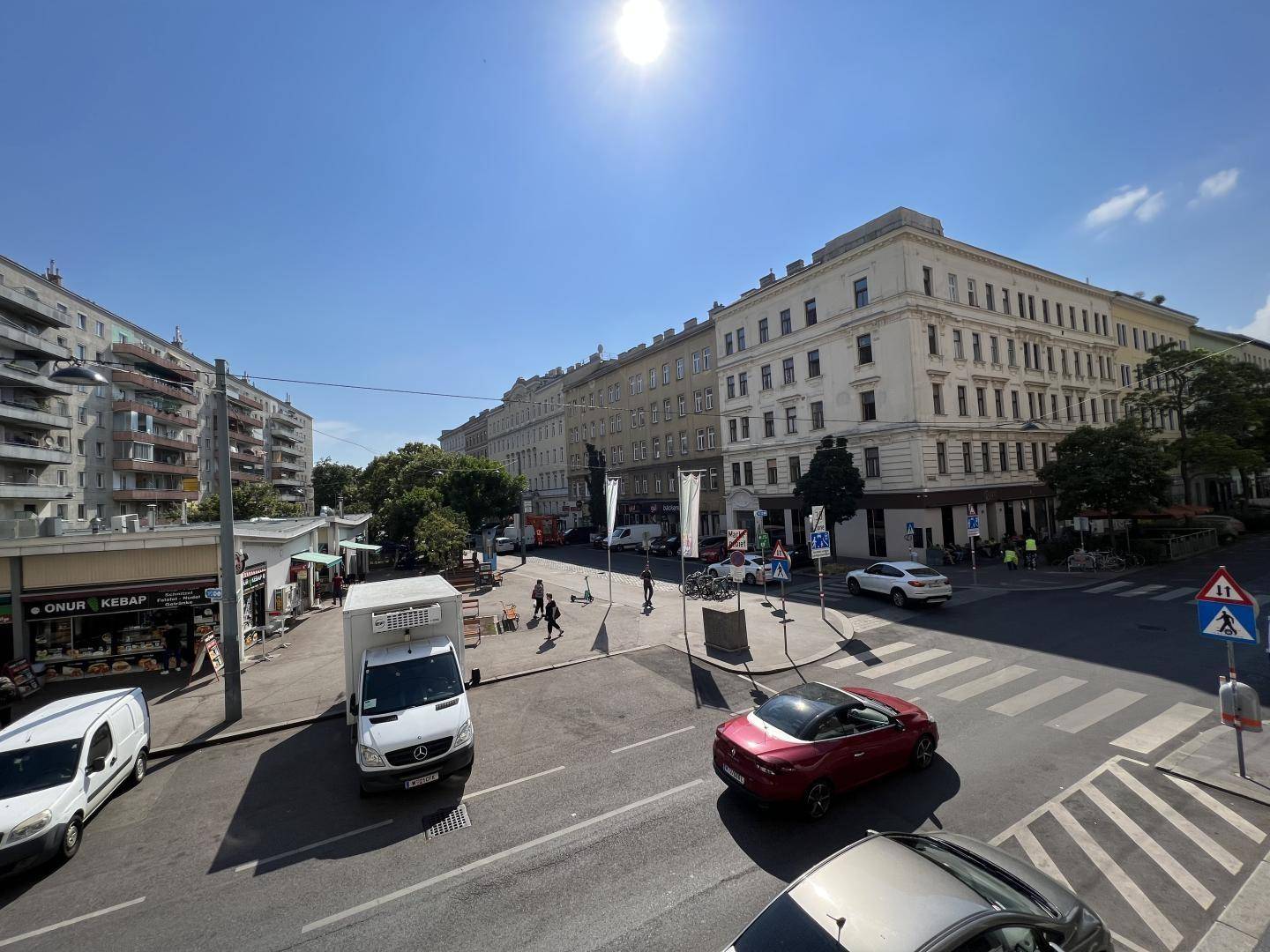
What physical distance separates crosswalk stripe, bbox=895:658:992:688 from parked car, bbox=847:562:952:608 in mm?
6252

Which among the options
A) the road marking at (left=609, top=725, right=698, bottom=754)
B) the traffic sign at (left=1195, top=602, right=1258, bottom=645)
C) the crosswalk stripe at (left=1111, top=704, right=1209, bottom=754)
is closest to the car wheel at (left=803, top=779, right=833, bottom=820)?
the road marking at (left=609, top=725, right=698, bottom=754)

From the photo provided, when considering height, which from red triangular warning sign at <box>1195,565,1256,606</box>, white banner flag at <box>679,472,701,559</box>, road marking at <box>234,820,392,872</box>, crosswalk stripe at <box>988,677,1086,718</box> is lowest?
crosswalk stripe at <box>988,677,1086,718</box>

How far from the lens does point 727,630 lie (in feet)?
51.6

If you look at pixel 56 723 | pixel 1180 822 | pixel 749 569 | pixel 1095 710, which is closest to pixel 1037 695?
pixel 1095 710

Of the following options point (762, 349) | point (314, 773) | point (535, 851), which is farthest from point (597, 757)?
point (762, 349)

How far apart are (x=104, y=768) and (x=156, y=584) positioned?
9043 mm

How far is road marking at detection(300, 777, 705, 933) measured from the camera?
5.98 metres

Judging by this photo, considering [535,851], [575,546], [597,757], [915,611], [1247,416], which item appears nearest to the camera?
[535,851]

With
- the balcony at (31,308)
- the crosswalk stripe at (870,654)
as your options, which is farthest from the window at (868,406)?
the balcony at (31,308)

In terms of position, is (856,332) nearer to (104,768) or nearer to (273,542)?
(273,542)

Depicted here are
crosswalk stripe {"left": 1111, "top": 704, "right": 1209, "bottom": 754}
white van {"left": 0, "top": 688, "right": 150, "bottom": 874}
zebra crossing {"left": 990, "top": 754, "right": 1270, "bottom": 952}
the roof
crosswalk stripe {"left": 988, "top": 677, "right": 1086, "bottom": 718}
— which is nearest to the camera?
zebra crossing {"left": 990, "top": 754, "right": 1270, "bottom": 952}

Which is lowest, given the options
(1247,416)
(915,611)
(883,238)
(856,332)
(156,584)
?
(915,611)

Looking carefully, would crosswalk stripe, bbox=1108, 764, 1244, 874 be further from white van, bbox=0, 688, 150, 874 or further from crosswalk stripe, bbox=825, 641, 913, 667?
white van, bbox=0, 688, 150, 874

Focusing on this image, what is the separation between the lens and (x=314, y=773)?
969 cm
